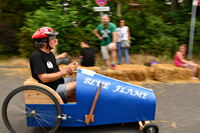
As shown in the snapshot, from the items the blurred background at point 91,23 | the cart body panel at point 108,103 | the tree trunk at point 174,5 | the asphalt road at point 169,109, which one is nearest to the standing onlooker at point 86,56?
the asphalt road at point 169,109

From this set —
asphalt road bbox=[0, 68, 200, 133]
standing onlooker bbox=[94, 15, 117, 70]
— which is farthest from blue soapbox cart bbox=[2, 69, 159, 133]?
standing onlooker bbox=[94, 15, 117, 70]

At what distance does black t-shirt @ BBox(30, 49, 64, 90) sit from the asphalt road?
2.56ft

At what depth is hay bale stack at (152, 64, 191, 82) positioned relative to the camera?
583 cm

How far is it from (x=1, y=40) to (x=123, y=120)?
8.05 m

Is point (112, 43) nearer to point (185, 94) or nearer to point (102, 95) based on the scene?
point (185, 94)

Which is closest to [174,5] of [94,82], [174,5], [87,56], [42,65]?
[174,5]

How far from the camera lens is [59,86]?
3025 mm

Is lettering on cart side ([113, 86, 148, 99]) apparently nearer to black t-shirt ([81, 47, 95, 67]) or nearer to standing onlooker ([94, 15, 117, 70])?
black t-shirt ([81, 47, 95, 67])

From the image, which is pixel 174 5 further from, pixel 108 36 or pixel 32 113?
pixel 32 113

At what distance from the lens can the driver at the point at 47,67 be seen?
9.20 feet

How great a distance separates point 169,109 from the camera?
3996 millimetres

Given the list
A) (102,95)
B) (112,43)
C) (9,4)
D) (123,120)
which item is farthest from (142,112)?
(9,4)

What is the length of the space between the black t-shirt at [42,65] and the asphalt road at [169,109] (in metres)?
0.78

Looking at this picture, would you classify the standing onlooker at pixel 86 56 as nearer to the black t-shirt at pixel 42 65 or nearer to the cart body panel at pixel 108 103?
the black t-shirt at pixel 42 65
